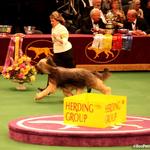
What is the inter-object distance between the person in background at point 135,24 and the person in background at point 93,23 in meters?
0.64

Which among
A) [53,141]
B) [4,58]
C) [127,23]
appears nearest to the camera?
[53,141]

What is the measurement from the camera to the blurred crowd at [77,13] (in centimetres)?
1580

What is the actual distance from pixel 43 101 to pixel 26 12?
23.6 feet

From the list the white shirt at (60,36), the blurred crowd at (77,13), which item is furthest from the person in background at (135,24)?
the white shirt at (60,36)

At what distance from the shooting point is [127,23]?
15906 mm

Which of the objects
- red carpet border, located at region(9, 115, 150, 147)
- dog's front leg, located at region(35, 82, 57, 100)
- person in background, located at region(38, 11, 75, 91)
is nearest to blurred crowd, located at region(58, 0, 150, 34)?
person in background, located at region(38, 11, 75, 91)

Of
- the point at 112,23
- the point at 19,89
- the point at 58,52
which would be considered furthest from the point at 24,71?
the point at 112,23

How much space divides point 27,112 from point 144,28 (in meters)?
6.73

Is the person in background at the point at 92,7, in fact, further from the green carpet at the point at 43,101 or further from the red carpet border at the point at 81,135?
the red carpet border at the point at 81,135

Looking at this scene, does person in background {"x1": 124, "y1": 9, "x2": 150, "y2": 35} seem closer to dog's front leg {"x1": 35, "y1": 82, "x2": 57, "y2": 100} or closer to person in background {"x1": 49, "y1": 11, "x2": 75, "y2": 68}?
person in background {"x1": 49, "y1": 11, "x2": 75, "y2": 68}

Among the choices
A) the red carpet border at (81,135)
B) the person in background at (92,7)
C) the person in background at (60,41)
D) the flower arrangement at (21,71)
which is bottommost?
the red carpet border at (81,135)

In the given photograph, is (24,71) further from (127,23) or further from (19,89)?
(127,23)

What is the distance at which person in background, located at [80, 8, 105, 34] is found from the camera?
15.3 meters

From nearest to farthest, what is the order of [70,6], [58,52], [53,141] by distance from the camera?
[53,141], [58,52], [70,6]
